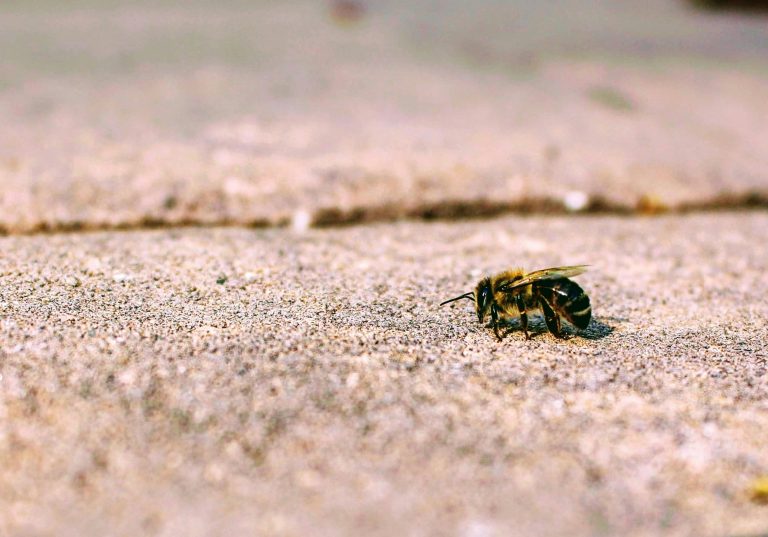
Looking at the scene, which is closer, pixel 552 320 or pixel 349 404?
pixel 349 404

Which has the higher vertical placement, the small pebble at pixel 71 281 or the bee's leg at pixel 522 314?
the small pebble at pixel 71 281


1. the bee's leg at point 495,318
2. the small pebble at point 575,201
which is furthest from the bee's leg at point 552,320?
the small pebble at point 575,201

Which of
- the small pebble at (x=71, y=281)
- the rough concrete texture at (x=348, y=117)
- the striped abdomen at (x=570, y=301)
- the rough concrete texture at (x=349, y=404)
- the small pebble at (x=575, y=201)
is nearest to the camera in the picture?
the rough concrete texture at (x=349, y=404)

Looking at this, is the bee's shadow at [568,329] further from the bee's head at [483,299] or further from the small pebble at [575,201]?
the small pebble at [575,201]

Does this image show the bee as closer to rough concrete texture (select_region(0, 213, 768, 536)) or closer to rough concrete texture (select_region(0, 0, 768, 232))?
rough concrete texture (select_region(0, 213, 768, 536))

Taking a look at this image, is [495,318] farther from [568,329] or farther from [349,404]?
[349,404]

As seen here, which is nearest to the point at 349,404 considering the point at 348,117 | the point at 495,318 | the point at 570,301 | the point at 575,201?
the point at 495,318

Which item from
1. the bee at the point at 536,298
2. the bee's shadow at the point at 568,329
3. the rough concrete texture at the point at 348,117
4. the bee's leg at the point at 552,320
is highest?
the rough concrete texture at the point at 348,117

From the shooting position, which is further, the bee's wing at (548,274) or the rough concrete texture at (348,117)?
the rough concrete texture at (348,117)
